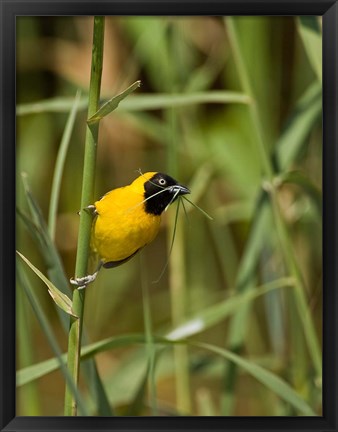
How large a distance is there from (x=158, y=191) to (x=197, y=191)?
0.61 meters

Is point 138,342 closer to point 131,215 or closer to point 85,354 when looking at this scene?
point 85,354

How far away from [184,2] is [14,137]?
25 cm

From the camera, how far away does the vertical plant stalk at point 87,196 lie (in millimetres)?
773

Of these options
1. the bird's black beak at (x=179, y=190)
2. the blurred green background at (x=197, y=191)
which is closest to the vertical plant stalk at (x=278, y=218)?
the blurred green background at (x=197, y=191)

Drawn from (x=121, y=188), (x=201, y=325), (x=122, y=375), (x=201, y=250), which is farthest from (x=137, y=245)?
(x=201, y=250)

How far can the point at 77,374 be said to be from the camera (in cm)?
84

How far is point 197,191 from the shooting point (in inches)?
56.8

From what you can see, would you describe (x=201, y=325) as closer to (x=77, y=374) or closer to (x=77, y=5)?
(x=77, y=374)

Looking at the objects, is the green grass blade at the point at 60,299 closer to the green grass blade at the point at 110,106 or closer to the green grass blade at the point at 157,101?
the green grass blade at the point at 110,106

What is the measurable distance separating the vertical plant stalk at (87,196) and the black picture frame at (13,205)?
0.08 metres

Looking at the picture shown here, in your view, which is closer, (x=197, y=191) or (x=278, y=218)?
(x=278, y=218)

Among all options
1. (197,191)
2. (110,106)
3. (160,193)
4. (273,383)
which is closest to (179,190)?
(160,193)

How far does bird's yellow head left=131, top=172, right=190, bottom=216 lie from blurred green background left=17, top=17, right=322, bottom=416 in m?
0.30

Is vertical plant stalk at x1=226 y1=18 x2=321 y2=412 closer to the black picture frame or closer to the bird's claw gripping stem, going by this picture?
the black picture frame
